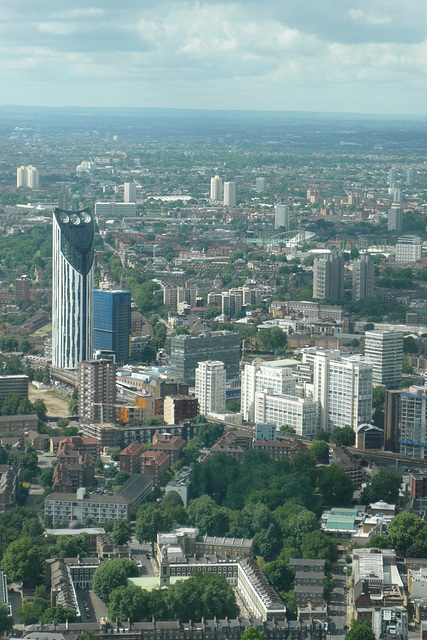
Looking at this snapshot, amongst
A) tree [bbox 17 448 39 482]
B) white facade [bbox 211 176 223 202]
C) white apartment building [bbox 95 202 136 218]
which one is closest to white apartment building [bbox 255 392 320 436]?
tree [bbox 17 448 39 482]

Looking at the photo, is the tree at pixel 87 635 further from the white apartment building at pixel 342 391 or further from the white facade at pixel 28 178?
the white facade at pixel 28 178

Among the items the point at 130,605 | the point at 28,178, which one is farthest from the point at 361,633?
the point at 28,178

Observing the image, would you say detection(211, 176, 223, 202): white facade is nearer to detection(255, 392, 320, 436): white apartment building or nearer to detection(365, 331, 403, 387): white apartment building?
detection(365, 331, 403, 387): white apartment building

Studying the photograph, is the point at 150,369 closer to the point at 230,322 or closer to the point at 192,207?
the point at 230,322

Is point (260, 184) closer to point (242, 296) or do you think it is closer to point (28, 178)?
point (28, 178)

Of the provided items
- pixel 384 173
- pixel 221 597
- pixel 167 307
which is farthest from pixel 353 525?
pixel 384 173

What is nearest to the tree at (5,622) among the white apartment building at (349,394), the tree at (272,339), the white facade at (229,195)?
the white apartment building at (349,394)
